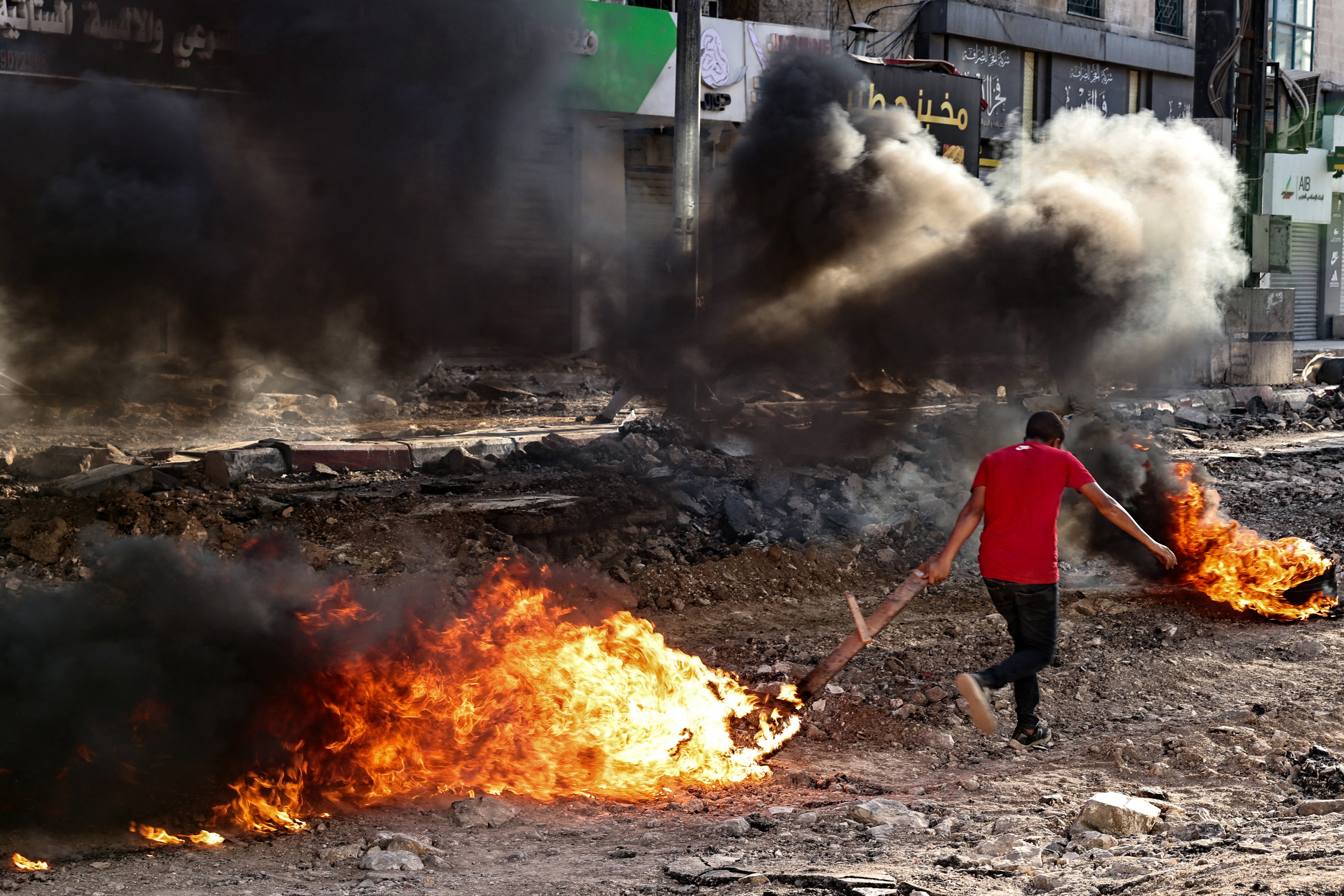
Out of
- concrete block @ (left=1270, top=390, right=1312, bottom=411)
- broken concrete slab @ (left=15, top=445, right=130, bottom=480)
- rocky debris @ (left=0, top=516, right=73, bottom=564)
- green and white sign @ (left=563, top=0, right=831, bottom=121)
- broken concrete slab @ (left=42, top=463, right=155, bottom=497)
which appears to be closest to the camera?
rocky debris @ (left=0, top=516, right=73, bottom=564)

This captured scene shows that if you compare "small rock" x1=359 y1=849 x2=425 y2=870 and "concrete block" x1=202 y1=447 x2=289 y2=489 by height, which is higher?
"concrete block" x1=202 y1=447 x2=289 y2=489

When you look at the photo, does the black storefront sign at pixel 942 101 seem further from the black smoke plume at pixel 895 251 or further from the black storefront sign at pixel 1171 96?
the black storefront sign at pixel 1171 96

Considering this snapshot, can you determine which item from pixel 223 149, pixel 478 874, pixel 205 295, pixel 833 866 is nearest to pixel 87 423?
pixel 205 295

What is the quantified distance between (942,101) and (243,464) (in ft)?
43.4

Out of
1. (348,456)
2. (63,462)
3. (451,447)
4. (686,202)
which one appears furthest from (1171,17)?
(63,462)

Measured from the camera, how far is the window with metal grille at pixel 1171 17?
23.4 m

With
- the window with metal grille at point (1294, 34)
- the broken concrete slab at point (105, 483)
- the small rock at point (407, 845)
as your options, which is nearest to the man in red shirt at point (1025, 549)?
the small rock at point (407, 845)

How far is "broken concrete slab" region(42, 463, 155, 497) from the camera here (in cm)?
770

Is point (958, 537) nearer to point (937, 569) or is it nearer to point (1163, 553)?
point (937, 569)

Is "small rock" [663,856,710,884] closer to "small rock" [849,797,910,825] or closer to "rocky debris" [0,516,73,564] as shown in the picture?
"small rock" [849,797,910,825]

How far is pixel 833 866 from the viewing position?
11.2 feet

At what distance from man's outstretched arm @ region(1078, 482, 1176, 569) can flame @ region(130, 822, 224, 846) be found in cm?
Answer: 361

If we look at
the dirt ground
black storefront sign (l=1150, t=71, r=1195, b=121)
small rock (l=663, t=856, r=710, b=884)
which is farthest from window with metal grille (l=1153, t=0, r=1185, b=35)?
small rock (l=663, t=856, r=710, b=884)

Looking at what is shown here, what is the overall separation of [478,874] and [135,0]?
19.2 feet
